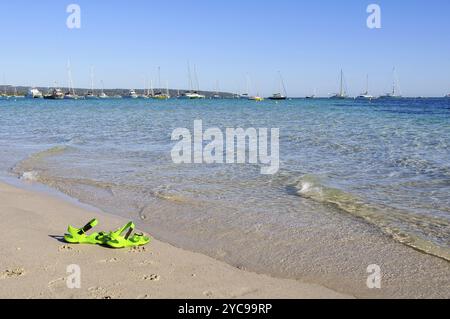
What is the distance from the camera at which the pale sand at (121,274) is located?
4.54 meters

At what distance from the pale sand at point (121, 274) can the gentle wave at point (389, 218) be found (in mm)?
2286

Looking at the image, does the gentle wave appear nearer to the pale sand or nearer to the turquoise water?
the turquoise water

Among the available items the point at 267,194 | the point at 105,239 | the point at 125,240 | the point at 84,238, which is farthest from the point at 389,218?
the point at 84,238

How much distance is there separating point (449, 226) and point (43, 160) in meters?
12.6

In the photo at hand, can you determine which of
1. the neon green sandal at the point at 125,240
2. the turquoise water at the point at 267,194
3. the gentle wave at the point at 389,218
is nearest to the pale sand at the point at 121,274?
the neon green sandal at the point at 125,240

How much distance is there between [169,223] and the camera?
24.6 ft

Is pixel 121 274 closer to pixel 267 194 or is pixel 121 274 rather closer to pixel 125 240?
pixel 125 240

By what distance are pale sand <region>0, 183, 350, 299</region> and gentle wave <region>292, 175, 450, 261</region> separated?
2.29 metres

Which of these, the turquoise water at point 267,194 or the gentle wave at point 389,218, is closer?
the gentle wave at point 389,218

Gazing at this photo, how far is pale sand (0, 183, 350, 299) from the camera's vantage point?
454cm

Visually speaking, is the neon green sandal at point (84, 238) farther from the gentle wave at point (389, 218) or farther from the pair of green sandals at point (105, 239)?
the gentle wave at point (389, 218)

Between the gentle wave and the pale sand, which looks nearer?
the pale sand

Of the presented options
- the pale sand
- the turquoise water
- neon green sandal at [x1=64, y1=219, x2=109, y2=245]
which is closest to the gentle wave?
the turquoise water

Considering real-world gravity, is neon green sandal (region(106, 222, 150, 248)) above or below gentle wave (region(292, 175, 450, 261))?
above
